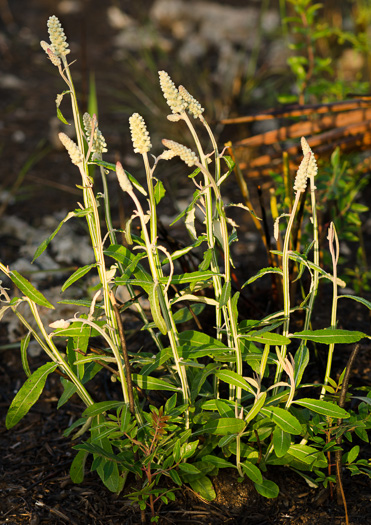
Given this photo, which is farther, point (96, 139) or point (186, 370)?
point (186, 370)

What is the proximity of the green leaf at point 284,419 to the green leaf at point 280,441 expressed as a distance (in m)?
0.04

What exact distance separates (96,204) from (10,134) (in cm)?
289

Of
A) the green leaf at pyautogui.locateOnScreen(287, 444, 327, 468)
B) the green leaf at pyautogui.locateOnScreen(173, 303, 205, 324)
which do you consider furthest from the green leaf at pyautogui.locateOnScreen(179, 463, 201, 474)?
the green leaf at pyautogui.locateOnScreen(173, 303, 205, 324)

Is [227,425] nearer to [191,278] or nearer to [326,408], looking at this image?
[326,408]

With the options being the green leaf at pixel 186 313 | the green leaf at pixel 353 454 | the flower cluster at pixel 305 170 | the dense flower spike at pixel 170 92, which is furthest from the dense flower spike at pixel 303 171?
the green leaf at pixel 353 454

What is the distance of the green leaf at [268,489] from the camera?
4.87 ft

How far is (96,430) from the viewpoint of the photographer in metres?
1.49

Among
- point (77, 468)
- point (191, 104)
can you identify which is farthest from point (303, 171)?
point (77, 468)

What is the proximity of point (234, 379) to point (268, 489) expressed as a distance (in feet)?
1.05

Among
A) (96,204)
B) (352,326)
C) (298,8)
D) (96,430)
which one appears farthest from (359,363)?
(298,8)

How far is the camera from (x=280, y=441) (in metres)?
1.43

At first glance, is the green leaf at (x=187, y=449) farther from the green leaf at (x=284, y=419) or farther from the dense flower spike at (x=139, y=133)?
the dense flower spike at (x=139, y=133)

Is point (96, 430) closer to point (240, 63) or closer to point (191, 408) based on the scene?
point (191, 408)

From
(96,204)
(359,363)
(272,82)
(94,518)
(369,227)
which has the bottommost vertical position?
(94,518)
